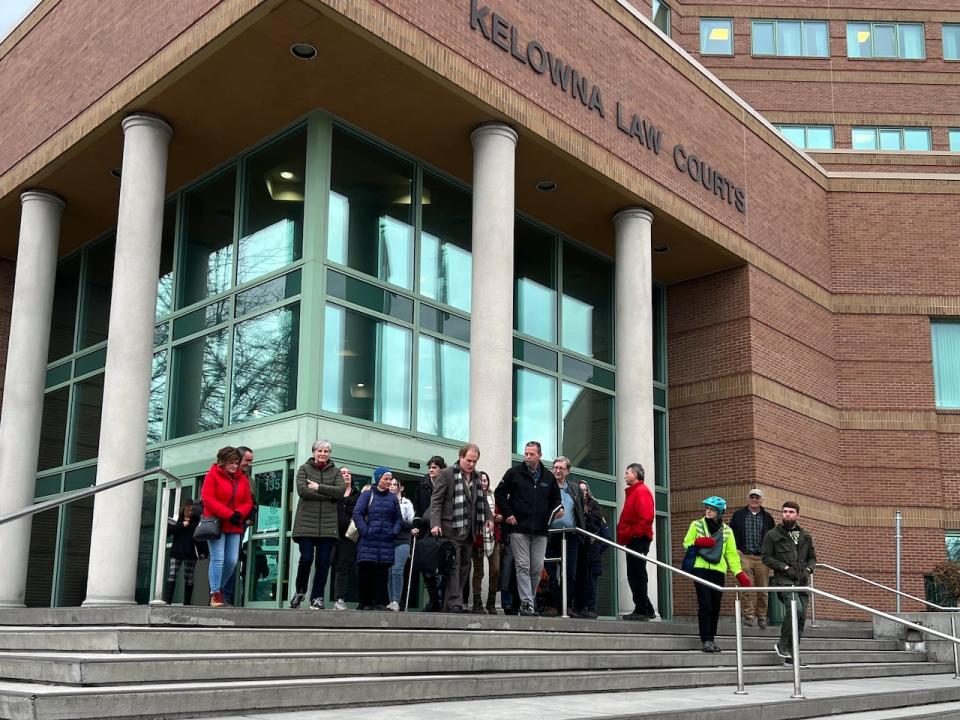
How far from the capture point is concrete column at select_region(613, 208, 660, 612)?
17312 mm

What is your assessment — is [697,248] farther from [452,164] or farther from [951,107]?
[951,107]

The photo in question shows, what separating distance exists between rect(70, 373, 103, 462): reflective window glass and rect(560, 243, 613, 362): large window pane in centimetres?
799

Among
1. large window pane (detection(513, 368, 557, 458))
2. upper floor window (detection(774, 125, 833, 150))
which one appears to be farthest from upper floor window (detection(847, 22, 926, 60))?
large window pane (detection(513, 368, 557, 458))

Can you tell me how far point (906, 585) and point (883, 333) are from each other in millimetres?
5021


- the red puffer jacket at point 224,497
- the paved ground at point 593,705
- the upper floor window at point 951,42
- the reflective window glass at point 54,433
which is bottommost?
the paved ground at point 593,705

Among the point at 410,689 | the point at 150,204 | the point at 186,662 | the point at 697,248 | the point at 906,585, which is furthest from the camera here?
the point at 906,585

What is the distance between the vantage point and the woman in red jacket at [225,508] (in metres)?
10.0

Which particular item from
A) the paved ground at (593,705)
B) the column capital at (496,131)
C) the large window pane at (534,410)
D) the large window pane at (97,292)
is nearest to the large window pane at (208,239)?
the large window pane at (97,292)

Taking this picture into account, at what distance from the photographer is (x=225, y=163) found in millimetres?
16297

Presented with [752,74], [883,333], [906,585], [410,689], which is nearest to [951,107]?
[752,74]

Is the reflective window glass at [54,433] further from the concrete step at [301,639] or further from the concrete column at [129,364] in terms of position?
the concrete step at [301,639]

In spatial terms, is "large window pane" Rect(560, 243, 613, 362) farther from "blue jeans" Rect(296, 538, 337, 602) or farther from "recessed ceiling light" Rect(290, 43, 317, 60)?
"blue jeans" Rect(296, 538, 337, 602)

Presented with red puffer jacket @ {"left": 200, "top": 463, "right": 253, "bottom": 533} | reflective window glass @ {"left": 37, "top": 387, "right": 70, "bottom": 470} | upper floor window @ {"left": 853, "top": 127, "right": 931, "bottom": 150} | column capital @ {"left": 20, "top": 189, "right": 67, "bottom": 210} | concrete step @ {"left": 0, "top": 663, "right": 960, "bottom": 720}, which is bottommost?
concrete step @ {"left": 0, "top": 663, "right": 960, "bottom": 720}

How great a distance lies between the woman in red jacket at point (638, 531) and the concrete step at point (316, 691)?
100 inches
